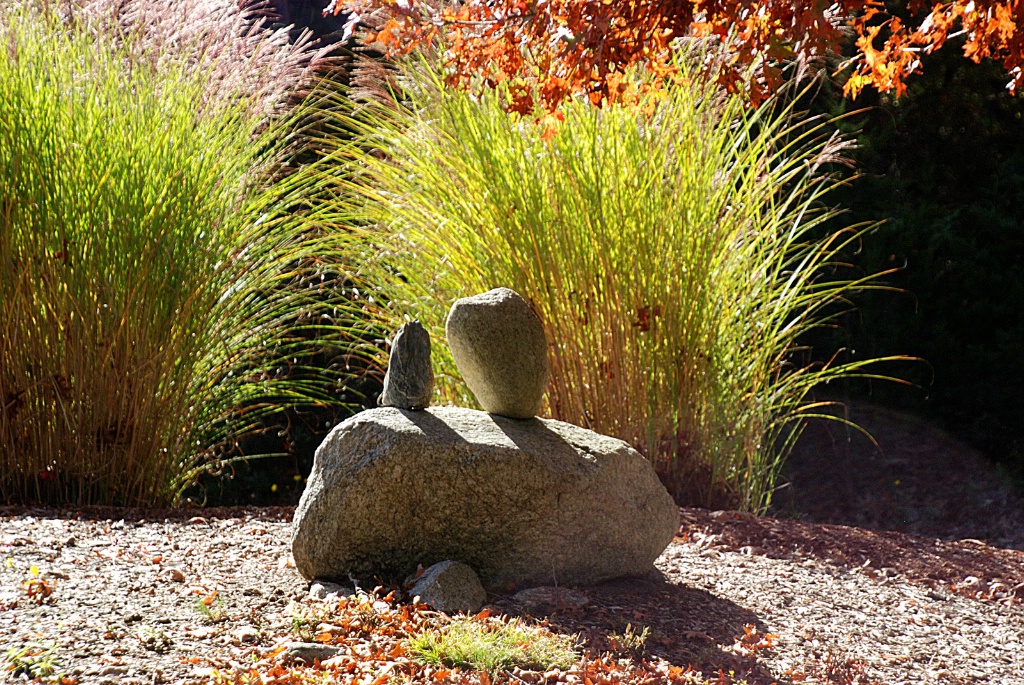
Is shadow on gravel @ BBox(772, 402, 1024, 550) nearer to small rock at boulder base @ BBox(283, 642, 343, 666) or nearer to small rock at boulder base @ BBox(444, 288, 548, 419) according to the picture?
small rock at boulder base @ BBox(444, 288, 548, 419)

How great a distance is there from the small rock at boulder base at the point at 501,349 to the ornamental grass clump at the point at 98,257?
1422mm

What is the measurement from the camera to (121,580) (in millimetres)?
2623

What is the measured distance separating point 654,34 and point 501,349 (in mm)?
996

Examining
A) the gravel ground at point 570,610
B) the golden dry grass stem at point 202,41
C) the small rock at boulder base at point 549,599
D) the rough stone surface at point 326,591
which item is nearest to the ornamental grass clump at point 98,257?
the golden dry grass stem at point 202,41

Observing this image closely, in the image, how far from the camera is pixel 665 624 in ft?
8.41

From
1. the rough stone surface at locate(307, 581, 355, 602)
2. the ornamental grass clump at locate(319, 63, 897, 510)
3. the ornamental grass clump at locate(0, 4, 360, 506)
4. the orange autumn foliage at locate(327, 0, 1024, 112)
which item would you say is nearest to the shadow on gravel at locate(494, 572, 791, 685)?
the rough stone surface at locate(307, 581, 355, 602)

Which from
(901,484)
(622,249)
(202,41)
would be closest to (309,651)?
(622,249)

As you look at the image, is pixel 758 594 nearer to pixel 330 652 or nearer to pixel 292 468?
pixel 330 652

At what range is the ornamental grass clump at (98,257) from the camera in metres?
3.72

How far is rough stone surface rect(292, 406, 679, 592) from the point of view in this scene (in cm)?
264

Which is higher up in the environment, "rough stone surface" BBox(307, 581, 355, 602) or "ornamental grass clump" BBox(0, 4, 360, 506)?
Result: "ornamental grass clump" BBox(0, 4, 360, 506)

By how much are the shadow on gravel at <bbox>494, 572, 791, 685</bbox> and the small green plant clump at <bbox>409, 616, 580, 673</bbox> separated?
141mm

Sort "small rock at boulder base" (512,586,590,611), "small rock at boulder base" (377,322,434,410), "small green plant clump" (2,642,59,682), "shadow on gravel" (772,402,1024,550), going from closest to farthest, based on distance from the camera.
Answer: "small green plant clump" (2,642,59,682) → "small rock at boulder base" (512,586,590,611) → "small rock at boulder base" (377,322,434,410) → "shadow on gravel" (772,402,1024,550)

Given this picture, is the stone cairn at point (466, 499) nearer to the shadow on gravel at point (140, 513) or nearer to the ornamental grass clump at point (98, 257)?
the shadow on gravel at point (140, 513)
